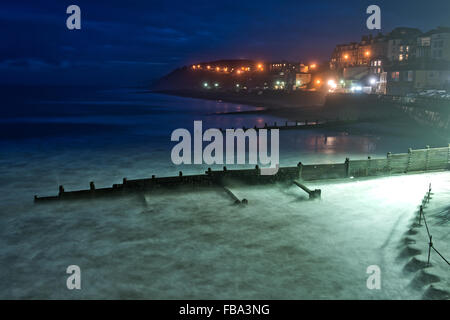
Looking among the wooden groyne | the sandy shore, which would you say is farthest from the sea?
the sandy shore

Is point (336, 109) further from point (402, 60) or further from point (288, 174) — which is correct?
point (288, 174)

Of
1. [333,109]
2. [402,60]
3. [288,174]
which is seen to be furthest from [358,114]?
[288,174]

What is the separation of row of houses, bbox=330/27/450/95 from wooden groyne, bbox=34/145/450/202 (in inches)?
2394

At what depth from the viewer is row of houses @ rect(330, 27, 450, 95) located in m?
78.2

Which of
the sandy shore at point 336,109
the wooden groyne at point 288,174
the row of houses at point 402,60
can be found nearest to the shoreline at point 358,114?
the sandy shore at point 336,109

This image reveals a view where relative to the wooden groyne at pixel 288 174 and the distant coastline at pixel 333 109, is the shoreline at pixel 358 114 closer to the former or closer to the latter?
the distant coastline at pixel 333 109

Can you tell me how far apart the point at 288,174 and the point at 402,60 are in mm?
→ 88631

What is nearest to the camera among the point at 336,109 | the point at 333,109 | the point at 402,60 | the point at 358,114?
the point at 358,114

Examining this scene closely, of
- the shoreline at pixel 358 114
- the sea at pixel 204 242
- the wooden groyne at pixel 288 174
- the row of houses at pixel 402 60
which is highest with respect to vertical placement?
the row of houses at pixel 402 60

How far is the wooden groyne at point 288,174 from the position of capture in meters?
21.8

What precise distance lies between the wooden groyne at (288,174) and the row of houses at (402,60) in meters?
60.8

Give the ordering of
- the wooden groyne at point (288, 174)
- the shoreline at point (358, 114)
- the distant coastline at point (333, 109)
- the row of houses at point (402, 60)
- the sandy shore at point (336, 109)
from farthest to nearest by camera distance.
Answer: the row of houses at point (402, 60), the distant coastline at point (333, 109), the sandy shore at point (336, 109), the shoreline at point (358, 114), the wooden groyne at point (288, 174)

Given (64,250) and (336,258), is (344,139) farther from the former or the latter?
(64,250)

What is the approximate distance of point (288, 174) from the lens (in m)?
23.5
